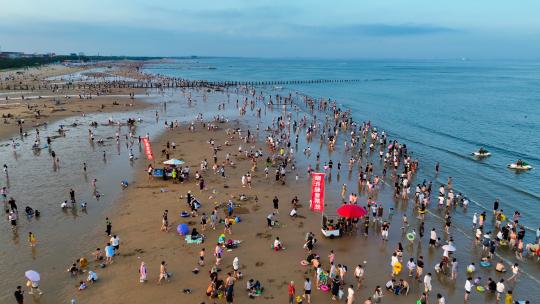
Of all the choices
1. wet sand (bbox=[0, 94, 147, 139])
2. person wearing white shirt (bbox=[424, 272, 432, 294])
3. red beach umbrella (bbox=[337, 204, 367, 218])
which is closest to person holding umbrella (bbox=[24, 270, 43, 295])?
red beach umbrella (bbox=[337, 204, 367, 218])

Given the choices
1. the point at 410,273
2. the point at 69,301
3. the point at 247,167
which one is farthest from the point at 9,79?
the point at 410,273

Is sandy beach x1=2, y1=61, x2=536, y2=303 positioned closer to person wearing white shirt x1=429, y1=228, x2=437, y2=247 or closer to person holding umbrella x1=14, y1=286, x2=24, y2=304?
person wearing white shirt x1=429, y1=228, x2=437, y2=247

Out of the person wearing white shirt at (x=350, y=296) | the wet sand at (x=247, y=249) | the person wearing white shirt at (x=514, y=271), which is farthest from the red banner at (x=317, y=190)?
the person wearing white shirt at (x=514, y=271)

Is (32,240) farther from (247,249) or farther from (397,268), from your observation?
(397,268)

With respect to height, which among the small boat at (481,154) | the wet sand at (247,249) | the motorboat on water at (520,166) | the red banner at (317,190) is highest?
the red banner at (317,190)

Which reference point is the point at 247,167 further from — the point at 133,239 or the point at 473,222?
the point at 473,222

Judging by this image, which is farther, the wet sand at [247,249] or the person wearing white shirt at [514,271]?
the person wearing white shirt at [514,271]

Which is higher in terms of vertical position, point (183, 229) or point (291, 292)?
point (183, 229)

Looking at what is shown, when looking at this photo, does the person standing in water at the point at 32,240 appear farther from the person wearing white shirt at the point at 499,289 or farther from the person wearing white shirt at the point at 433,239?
the person wearing white shirt at the point at 499,289

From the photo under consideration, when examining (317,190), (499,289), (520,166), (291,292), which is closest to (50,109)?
(317,190)

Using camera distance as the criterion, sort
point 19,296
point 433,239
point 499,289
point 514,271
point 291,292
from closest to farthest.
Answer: point 19,296
point 291,292
point 499,289
point 514,271
point 433,239

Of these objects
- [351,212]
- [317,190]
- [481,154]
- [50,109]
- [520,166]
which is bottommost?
[520,166]
